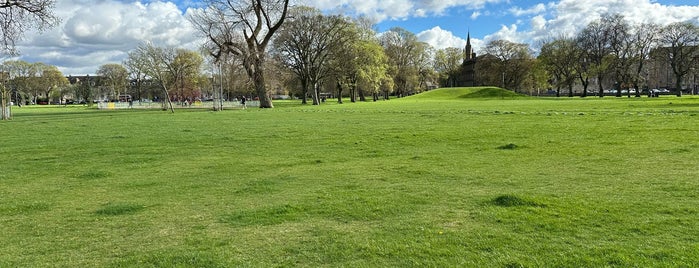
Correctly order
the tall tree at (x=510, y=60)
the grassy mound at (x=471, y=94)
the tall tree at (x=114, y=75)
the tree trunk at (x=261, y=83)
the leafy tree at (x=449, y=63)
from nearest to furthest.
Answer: the tree trunk at (x=261, y=83) < the grassy mound at (x=471, y=94) < the tall tree at (x=510, y=60) < the tall tree at (x=114, y=75) < the leafy tree at (x=449, y=63)

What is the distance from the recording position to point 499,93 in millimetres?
90750

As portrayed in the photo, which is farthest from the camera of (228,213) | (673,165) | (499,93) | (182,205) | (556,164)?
(499,93)

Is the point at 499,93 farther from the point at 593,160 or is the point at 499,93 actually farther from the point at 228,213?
the point at 228,213

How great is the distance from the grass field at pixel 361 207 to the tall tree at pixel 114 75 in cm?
12283

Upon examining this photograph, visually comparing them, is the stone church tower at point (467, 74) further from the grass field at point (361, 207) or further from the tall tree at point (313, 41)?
the grass field at point (361, 207)

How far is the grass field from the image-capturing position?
4980mm

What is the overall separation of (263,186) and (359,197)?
2.10m

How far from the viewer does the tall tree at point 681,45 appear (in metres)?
81.6

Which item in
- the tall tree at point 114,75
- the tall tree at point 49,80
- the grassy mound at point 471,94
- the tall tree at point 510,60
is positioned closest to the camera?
the grassy mound at point 471,94

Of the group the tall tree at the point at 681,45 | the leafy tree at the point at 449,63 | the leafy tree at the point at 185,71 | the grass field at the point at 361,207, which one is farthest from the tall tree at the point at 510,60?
A: the grass field at the point at 361,207

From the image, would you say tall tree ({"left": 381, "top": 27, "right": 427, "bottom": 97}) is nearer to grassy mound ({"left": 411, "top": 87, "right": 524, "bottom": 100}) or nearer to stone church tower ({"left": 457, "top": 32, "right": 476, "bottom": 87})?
grassy mound ({"left": 411, "top": 87, "right": 524, "bottom": 100})

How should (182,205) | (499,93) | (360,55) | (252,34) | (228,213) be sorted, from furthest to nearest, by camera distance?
(499,93)
(360,55)
(252,34)
(182,205)
(228,213)

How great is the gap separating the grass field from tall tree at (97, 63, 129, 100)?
123m

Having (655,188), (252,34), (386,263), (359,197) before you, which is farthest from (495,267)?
(252,34)
